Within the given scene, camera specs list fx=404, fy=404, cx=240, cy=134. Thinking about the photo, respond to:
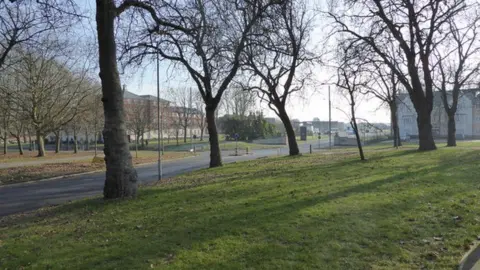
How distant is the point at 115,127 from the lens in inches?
404

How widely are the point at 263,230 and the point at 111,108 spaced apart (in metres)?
5.77

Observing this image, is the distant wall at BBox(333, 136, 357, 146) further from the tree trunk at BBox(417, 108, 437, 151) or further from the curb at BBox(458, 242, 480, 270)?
the curb at BBox(458, 242, 480, 270)

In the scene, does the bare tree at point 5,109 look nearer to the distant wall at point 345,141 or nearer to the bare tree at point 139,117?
the bare tree at point 139,117

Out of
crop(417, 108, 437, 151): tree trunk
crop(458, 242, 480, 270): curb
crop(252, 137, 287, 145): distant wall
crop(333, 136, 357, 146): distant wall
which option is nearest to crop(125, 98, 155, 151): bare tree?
crop(252, 137, 287, 145): distant wall

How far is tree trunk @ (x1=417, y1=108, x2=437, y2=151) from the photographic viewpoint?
2392cm

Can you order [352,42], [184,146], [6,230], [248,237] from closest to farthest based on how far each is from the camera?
[248,237] → [6,230] → [352,42] → [184,146]

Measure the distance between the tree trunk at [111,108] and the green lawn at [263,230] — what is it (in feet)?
2.52

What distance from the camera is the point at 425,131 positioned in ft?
80.0

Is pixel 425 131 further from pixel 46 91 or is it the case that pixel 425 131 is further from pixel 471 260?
pixel 46 91

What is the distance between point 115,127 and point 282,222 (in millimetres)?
5434

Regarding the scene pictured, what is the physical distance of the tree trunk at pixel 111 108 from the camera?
10.2 m

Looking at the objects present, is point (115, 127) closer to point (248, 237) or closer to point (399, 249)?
point (248, 237)

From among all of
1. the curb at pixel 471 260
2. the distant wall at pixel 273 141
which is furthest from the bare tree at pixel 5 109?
the distant wall at pixel 273 141

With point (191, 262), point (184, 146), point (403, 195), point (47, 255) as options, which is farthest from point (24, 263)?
point (184, 146)
